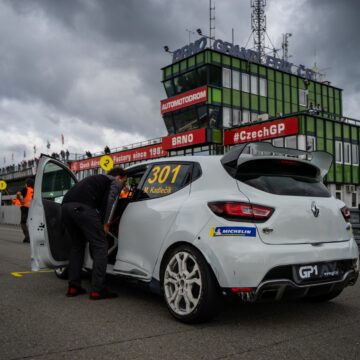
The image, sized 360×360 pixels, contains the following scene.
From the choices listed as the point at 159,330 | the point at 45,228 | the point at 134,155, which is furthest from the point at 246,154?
the point at 134,155

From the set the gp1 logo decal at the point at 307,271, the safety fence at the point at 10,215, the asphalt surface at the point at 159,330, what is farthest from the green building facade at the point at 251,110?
the gp1 logo decal at the point at 307,271

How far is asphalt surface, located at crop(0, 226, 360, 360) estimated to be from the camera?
3.24 m

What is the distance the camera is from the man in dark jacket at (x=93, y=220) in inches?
195

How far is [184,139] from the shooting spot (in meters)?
37.3

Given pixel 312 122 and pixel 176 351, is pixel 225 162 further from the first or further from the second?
pixel 312 122

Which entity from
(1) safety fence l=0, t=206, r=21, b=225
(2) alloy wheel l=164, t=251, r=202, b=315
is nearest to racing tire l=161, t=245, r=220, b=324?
(2) alloy wheel l=164, t=251, r=202, b=315

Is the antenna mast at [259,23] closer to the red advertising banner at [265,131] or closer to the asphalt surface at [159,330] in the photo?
the red advertising banner at [265,131]

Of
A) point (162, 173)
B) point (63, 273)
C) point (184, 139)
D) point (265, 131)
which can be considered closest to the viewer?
point (162, 173)

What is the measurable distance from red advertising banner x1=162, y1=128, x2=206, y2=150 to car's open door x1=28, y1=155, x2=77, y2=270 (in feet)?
A: 98.2

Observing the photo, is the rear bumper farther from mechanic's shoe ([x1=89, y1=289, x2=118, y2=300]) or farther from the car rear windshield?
mechanic's shoe ([x1=89, y1=289, x2=118, y2=300])

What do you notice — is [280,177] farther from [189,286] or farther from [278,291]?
[189,286]

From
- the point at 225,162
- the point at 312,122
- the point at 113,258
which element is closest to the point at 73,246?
the point at 113,258

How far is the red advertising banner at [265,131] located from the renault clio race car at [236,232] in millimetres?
27732

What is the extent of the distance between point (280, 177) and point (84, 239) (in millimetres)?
2462
